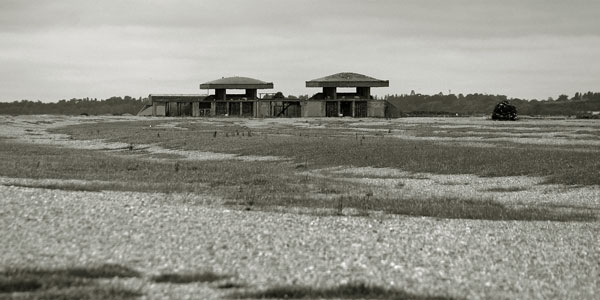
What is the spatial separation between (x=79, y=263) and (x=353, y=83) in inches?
4172

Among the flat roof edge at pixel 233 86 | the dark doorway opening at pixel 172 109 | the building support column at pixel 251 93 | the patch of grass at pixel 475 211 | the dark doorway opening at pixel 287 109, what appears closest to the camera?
the patch of grass at pixel 475 211

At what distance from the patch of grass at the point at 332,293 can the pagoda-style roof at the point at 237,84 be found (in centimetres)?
11270

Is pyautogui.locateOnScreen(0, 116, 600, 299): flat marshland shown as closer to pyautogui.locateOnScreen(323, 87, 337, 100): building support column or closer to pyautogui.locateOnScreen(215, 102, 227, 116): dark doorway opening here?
pyautogui.locateOnScreen(323, 87, 337, 100): building support column

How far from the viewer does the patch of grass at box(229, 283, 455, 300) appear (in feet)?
37.8

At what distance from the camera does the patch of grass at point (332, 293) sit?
11508 mm

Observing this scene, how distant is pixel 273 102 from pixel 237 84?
6.35 meters

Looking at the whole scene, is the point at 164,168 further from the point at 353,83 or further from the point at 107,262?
the point at 353,83

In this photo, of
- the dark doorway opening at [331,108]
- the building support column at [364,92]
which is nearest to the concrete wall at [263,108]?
the dark doorway opening at [331,108]

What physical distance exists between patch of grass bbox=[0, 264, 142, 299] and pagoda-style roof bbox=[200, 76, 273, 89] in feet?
367

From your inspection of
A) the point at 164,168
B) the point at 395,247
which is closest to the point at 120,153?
the point at 164,168

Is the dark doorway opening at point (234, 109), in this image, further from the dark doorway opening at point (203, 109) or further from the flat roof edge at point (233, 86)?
the dark doorway opening at point (203, 109)

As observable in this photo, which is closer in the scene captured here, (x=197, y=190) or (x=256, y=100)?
(x=197, y=190)

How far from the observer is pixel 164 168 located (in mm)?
33625

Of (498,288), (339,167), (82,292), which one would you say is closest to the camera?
(82,292)
